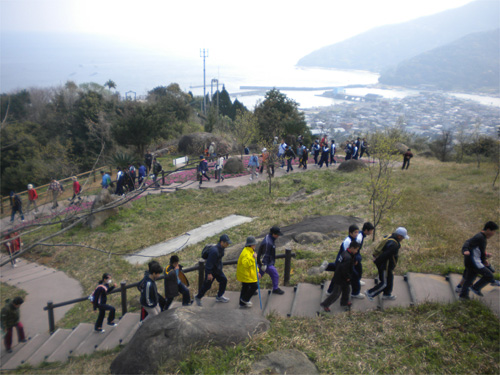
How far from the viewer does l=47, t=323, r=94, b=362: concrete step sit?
627cm

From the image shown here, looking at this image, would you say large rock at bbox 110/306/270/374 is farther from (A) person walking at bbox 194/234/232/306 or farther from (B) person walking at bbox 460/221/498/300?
(B) person walking at bbox 460/221/498/300

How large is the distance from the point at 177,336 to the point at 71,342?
321 centimetres

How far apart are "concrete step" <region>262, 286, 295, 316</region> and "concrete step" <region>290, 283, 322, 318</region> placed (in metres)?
0.13

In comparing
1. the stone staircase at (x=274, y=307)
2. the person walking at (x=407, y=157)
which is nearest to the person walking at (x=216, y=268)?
the stone staircase at (x=274, y=307)

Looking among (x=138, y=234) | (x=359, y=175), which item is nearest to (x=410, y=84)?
(x=359, y=175)

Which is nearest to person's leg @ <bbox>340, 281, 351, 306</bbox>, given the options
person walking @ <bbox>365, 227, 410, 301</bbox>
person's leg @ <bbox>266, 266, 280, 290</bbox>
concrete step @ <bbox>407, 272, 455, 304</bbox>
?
person walking @ <bbox>365, 227, 410, 301</bbox>

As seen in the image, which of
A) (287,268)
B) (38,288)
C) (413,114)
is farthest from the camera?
(413,114)

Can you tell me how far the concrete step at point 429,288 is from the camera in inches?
248

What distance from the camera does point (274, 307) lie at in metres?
6.62

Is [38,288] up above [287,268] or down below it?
below

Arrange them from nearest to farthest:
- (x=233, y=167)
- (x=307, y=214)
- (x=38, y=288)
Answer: (x=38, y=288) → (x=307, y=214) → (x=233, y=167)

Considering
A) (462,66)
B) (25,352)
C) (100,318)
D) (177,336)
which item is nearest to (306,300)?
(177,336)

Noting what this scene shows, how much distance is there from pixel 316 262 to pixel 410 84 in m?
162

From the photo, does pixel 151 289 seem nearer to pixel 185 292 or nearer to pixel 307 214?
pixel 185 292
